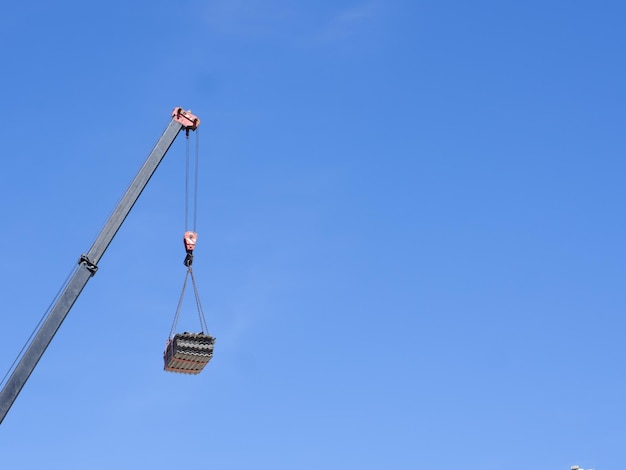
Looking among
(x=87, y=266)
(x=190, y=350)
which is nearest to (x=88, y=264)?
(x=87, y=266)

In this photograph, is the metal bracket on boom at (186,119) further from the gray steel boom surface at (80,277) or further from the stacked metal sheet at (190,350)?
the stacked metal sheet at (190,350)

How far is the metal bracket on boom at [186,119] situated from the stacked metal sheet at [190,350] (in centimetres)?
1000

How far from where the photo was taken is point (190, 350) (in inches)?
1316

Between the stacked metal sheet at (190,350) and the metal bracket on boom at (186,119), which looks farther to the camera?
the metal bracket on boom at (186,119)

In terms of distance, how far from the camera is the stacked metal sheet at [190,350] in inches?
1314

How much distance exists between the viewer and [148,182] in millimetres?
38469

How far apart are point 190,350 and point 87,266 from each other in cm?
544

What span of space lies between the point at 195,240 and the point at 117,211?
129 inches

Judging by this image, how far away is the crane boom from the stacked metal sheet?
4.14m

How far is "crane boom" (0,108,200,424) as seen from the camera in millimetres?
33812

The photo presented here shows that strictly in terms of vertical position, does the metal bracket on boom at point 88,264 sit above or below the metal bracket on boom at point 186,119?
below

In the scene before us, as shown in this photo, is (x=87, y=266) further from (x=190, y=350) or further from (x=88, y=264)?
(x=190, y=350)

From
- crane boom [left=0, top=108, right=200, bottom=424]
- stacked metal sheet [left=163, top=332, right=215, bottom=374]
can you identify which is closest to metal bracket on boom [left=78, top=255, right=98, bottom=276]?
crane boom [left=0, top=108, right=200, bottom=424]

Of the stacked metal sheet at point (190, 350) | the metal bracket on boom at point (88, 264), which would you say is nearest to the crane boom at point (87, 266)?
the metal bracket on boom at point (88, 264)
